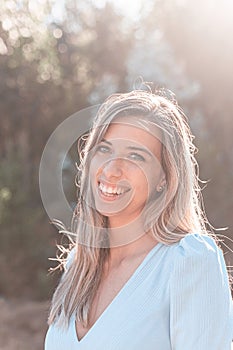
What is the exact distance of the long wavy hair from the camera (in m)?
1.97

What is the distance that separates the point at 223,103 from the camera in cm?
862

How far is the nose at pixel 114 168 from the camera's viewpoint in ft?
6.54

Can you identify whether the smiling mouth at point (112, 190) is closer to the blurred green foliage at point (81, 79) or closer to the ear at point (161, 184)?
the ear at point (161, 184)

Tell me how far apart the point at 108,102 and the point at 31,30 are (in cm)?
511

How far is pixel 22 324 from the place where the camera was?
238 inches

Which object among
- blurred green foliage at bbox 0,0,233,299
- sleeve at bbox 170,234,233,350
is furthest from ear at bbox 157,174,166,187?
blurred green foliage at bbox 0,0,233,299

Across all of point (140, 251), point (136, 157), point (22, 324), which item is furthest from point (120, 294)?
point (22, 324)

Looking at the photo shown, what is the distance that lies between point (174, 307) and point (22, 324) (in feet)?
14.9

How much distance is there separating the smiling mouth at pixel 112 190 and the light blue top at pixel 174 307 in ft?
0.71

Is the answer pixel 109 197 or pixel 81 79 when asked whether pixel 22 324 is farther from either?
pixel 109 197

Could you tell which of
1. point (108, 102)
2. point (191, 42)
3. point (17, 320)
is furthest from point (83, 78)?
point (108, 102)

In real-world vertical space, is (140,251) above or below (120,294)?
above

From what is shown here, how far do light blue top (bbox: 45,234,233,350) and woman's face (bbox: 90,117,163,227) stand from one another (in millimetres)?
198

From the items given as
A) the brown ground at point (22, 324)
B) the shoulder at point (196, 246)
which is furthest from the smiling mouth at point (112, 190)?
the brown ground at point (22, 324)
